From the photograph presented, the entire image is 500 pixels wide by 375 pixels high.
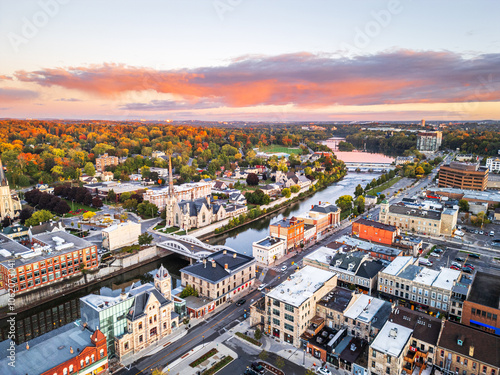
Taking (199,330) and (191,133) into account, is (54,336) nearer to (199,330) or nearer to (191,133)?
(199,330)

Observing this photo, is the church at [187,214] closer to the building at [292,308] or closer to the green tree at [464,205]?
the building at [292,308]

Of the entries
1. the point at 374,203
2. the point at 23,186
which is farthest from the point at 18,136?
the point at 374,203

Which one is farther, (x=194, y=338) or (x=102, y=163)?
(x=102, y=163)

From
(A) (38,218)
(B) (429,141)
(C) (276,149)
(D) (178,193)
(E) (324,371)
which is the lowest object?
(E) (324,371)

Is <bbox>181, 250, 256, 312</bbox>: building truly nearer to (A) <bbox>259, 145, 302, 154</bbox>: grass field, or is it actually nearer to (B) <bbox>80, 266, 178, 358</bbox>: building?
(B) <bbox>80, 266, 178, 358</bbox>: building

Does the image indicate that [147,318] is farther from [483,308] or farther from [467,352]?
[483,308]

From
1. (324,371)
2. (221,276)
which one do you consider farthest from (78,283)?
(324,371)
